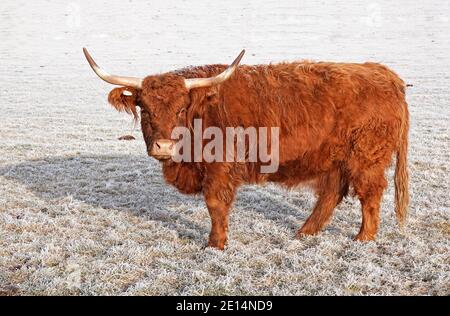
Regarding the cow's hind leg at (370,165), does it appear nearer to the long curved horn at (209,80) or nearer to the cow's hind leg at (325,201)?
the cow's hind leg at (325,201)

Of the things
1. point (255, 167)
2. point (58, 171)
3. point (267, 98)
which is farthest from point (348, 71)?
point (58, 171)

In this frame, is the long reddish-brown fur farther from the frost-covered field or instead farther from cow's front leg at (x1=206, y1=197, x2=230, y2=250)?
the frost-covered field

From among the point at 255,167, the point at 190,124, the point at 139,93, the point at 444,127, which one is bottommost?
the point at 444,127

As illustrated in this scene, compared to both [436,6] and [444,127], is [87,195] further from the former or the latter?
[436,6]

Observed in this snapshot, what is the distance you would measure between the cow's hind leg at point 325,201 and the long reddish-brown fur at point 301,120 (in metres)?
0.16

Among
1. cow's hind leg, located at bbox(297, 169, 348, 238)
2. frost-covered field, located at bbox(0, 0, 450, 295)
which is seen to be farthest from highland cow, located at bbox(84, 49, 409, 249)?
frost-covered field, located at bbox(0, 0, 450, 295)

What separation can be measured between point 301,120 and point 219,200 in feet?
4.09

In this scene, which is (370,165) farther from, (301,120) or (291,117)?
(291,117)

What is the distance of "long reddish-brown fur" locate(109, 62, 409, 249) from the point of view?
5023mm

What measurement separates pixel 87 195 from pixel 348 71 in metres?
4.25

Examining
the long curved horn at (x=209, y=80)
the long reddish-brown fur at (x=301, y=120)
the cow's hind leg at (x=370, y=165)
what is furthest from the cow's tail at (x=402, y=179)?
the long curved horn at (x=209, y=80)

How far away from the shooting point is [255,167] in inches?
208

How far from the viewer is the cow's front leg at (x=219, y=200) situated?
5.06 meters

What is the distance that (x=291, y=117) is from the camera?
511 centimetres
